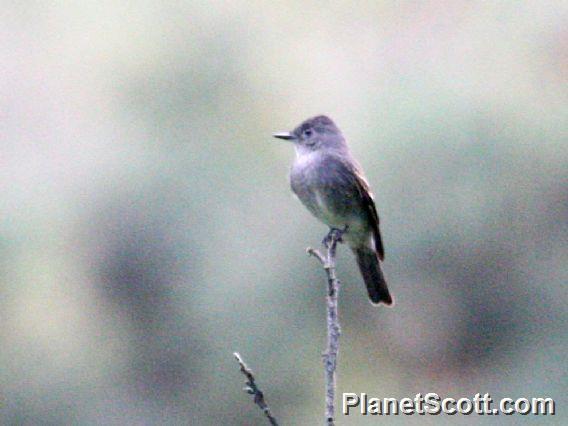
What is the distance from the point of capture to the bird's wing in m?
4.12

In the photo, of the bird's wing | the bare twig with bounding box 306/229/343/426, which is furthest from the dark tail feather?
Result: the bare twig with bounding box 306/229/343/426

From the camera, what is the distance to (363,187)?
4.12 m

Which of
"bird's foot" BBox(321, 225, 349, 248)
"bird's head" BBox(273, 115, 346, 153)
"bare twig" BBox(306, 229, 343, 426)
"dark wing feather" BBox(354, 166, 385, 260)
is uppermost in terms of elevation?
"bird's head" BBox(273, 115, 346, 153)

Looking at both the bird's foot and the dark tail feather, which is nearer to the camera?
the bird's foot

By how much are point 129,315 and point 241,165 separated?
6.78ft

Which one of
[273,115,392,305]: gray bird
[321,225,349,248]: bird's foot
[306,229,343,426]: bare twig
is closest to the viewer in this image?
[306,229,343,426]: bare twig

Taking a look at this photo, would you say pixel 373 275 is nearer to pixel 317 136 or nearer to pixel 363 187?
pixel 363 187

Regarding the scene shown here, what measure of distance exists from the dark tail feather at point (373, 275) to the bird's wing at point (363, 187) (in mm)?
135

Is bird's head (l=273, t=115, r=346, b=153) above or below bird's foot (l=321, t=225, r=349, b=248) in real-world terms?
above

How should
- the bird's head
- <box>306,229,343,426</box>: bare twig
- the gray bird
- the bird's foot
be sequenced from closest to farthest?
<box>306,229,343,426</box>: bare twig < the bird's foot < the gray bird < the bird's head

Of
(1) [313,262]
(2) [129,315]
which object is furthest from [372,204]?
(2) [129,315]

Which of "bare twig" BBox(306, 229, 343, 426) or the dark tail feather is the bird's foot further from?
"bare twig" BBox(306, 229, 343, 426)

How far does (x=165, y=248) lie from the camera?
10.1m

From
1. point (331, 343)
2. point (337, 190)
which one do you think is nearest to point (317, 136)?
point (337, 190)
